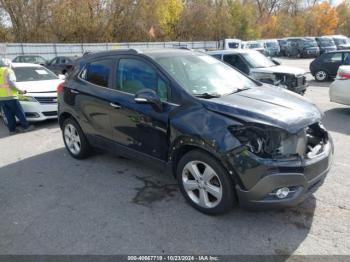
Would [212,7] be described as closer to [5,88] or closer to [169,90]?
[5,88]

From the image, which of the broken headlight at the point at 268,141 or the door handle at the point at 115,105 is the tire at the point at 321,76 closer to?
the door handle at the point at 115,105

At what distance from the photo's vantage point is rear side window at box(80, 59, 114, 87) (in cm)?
464

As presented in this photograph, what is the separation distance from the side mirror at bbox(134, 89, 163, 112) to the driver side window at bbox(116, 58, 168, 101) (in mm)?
118

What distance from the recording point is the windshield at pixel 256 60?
10.1m

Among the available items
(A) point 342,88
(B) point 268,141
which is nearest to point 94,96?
(B) point 268,141

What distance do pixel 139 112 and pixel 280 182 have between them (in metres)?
1.87

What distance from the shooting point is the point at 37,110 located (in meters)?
7.86

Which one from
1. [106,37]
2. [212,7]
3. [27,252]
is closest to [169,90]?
[27,252]

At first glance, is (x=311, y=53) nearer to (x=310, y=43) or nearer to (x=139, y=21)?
(x=310, y=43)

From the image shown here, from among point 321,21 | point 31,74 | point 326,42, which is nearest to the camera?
point 31,74

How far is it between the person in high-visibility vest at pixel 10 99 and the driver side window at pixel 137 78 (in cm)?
404

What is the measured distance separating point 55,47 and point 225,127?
90.7 ft

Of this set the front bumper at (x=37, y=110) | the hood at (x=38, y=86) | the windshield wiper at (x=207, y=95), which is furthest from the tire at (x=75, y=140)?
the hood at (x=38, y=86)

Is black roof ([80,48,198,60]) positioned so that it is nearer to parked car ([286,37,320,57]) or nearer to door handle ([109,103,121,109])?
door handle ([109,103,121,109])
